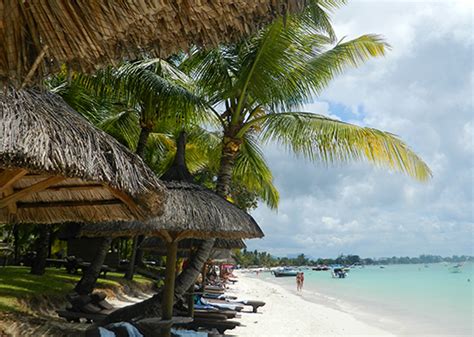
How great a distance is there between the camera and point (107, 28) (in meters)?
2.10

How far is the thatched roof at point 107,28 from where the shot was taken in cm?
198

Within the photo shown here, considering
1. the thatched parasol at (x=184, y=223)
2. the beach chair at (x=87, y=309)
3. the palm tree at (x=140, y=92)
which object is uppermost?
the palm tree at (x=140, y=92)

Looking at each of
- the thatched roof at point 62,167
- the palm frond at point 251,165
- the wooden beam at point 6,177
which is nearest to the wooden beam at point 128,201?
the thatched roof at point 62,167

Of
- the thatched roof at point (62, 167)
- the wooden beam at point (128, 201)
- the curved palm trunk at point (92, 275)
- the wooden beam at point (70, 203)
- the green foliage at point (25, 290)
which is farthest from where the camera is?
the curved palm trunk at point (92, 275)

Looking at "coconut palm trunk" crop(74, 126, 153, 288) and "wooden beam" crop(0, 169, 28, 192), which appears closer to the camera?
"wooden beam" crop(0, 169, 28, 192)

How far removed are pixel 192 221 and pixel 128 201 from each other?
6.59 feet

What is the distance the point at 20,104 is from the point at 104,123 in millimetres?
9106

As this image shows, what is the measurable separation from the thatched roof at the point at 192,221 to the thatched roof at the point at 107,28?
3.36m

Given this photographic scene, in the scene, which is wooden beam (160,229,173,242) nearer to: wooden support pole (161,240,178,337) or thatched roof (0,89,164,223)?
wooden support pole (161,240,178,337)

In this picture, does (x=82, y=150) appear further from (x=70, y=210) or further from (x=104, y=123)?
(x=104, y=123)

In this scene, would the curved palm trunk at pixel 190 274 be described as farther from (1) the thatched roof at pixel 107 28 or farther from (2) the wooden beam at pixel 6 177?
(1) the thatched roof at pixel 107 28

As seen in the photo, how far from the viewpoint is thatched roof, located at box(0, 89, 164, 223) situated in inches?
114

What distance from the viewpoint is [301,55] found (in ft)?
27.3

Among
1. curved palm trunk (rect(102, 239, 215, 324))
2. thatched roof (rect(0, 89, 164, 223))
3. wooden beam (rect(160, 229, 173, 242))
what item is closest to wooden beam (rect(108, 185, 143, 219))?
thatched roof (rect(0, 89, 164, 223))
